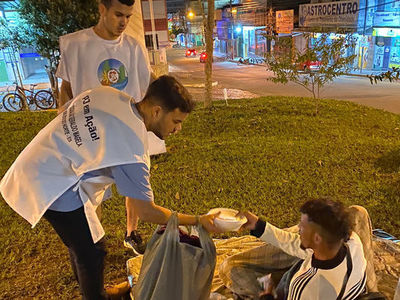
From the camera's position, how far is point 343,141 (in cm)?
557

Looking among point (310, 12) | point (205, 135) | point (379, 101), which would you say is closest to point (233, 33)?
point (310, 12)

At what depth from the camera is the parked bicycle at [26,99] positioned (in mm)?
10344

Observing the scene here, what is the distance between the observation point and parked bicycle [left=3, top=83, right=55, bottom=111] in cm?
1034

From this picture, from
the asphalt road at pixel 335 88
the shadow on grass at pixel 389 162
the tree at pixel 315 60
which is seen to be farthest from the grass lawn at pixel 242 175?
the asphalt road at pixel 335 88

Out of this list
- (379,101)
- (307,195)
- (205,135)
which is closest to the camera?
(307,195)

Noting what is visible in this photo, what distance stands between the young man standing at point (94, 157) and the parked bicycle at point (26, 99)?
964 centimetres

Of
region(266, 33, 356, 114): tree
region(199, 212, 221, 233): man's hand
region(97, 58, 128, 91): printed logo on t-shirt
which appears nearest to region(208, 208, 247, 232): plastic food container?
region(199, 212, 221, 233): man's hand

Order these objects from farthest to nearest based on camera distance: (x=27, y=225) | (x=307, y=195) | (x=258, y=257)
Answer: (x=307, y=195) → (x=27, y=225) → (x=258, y=257)

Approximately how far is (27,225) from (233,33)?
2727 cm

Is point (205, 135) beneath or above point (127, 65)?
beneath

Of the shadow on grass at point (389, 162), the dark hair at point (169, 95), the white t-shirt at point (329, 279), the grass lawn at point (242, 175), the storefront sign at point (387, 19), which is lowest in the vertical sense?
the shadow on grass at point (389, 162)

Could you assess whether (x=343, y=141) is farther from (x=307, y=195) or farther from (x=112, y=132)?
(x=112, y=132)

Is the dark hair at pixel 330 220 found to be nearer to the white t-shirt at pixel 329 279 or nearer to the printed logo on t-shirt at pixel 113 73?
the white t-shirt at pixel 329 279

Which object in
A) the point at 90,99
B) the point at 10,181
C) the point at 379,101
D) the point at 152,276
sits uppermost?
the point at 90,99
